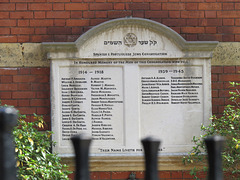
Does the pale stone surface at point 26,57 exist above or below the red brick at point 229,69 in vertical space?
above

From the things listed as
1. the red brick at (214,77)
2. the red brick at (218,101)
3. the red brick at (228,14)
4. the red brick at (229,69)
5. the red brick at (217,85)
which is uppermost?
the red brick at (228,14)

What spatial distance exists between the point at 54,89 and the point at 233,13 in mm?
2635

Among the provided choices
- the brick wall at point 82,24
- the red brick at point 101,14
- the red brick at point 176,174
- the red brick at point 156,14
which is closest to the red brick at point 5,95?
the brick wall at point 82,24

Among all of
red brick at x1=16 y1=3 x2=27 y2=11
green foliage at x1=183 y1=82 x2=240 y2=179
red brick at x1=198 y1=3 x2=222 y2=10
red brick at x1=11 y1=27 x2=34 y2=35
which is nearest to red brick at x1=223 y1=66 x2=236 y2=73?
green foliage at x1=183 y1=82 x2=240 y2=179

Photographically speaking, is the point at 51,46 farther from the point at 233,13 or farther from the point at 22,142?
the point at 233,13

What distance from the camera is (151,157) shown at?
1479 millimetres

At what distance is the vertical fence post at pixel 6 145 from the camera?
4.32ft

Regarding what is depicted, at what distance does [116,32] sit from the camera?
5.08m

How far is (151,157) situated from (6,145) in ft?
1.75

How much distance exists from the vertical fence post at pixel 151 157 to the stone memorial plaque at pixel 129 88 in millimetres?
3557

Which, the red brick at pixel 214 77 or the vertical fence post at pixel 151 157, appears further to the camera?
the red brick at pixel 214 77

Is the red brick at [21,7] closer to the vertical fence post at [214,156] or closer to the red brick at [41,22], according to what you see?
A: the red brick at [41,22]

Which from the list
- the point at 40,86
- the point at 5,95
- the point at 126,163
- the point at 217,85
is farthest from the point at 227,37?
the point at 5,95

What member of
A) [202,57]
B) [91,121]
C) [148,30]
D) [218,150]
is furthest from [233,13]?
[218,150]
